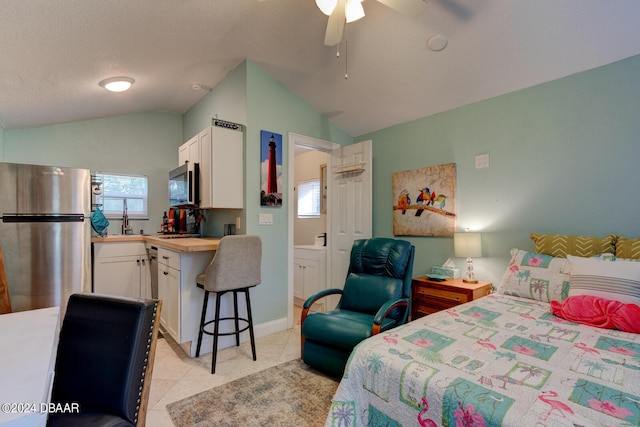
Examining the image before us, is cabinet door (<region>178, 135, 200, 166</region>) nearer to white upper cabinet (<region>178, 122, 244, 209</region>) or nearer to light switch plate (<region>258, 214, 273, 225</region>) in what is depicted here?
white upper cabinet (<region>178, 122, 244, 209</region>)

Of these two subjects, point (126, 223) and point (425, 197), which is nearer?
point (425, 197)

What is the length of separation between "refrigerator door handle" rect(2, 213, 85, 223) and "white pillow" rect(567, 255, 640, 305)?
4027mm

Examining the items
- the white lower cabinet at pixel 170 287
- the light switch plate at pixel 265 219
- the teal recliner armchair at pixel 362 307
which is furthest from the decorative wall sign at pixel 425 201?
the white lower cabinet at pixel 170 287

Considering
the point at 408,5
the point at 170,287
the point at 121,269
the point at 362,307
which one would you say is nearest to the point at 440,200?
the point at 362,307

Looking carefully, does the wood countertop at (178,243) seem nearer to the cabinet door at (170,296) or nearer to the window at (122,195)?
the cabinet door at (170,296)

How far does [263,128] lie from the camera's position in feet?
10.5

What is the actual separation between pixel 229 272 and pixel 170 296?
798mm

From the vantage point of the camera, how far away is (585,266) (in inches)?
76.0

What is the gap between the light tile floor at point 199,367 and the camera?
6.73ft

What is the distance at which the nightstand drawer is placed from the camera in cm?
260

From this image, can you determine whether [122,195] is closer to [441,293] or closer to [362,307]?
[362,307]

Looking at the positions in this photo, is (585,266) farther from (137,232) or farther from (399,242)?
(137,232)

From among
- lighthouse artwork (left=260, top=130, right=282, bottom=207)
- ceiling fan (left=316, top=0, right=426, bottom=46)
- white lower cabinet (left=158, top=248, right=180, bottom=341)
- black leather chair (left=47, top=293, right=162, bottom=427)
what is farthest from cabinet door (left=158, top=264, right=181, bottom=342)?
ceiling fan (left=316, top=0, right=426, bottom=46)

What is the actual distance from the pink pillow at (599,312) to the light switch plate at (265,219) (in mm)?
2489
